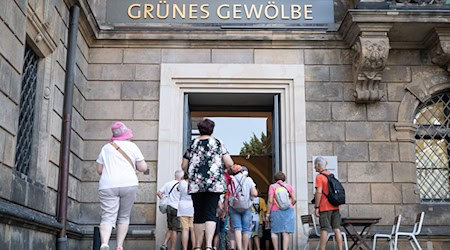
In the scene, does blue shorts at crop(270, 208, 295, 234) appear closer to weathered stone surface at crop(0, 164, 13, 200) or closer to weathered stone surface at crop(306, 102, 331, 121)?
weathered stone surface at crop(306, 102, 331, 121)

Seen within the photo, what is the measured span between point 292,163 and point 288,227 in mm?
1843

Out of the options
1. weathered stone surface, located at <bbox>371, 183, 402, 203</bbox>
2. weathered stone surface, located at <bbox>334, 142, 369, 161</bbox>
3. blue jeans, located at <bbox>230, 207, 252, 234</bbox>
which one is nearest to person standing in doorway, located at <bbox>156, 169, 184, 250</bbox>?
blue jeans, located at <bbox>230, 207, 252, 234</bbox>

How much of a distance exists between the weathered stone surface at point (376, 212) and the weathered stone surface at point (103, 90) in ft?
16.1

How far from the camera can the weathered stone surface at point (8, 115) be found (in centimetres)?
675

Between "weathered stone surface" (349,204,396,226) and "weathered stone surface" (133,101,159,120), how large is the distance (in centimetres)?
404

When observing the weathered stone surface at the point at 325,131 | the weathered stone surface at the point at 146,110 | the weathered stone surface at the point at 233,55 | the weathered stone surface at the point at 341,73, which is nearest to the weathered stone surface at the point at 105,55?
the weathered stone surface at the point at 146,110

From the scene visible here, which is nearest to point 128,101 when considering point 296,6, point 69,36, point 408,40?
point 69,36

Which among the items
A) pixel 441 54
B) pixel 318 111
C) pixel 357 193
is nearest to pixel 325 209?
pixel 357 193

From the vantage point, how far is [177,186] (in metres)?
9.75

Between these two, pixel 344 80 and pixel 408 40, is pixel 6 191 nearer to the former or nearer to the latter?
pixel 344 80

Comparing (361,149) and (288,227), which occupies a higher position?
(361,149)

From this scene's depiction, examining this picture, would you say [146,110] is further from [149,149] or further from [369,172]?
[369,172]

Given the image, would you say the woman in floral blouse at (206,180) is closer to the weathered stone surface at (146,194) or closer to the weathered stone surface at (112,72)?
the weathered stone surface at (146,194)

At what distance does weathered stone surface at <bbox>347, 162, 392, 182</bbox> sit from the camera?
10891 mm
